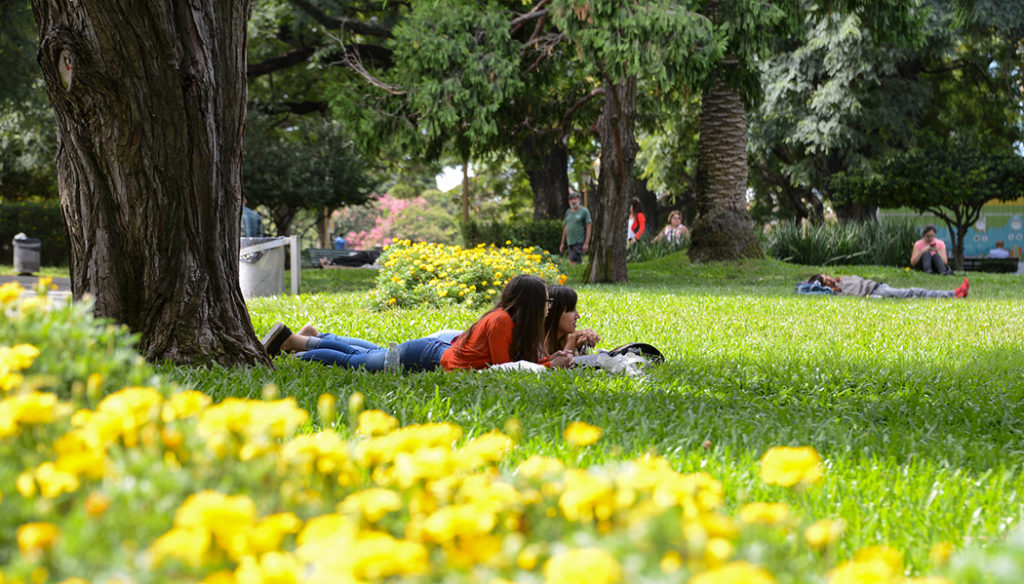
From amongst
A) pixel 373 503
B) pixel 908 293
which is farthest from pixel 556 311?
pixel 908 293

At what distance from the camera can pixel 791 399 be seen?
5.21m

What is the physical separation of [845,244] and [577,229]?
6.86 meters

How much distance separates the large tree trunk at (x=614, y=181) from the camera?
1420 centimetres

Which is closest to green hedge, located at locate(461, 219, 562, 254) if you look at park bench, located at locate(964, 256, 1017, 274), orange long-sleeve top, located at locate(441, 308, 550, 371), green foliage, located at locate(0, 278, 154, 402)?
park bench, located at locate(964, 256, 1017, 274)

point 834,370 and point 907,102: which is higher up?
point 907,102

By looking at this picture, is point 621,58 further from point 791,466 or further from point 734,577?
point 734,577

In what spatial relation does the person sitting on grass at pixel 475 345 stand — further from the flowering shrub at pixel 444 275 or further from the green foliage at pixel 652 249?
the green foliage at pixel 652 249

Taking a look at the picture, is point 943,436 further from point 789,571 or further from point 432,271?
point 432,271

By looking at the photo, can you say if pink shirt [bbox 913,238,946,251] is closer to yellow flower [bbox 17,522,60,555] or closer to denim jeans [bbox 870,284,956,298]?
denim jeans [bbox 870,284,956,298]

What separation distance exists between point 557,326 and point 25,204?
2475 cm

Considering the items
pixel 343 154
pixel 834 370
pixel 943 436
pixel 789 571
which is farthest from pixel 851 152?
pixel 789 571

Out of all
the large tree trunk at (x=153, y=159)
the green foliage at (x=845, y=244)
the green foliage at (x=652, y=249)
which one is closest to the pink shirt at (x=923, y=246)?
the green foliage at (x=845, y=244)

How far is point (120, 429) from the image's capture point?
60.8 inches

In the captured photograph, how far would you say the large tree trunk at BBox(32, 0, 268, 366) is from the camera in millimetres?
4340
